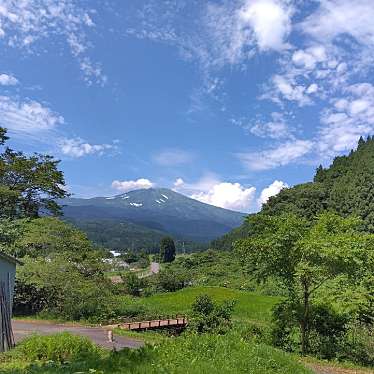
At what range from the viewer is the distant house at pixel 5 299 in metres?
14.3

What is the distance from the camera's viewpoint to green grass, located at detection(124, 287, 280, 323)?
3469 centimetres

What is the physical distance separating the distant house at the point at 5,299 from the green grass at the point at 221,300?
62.1 feet

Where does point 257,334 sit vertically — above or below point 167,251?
below

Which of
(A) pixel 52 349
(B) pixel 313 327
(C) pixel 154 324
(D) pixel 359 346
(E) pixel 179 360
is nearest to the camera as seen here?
(E) pixel 179 360

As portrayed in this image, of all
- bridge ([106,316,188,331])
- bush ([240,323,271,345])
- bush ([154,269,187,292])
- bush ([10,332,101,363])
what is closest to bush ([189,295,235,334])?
bush ([240,323,271,345])

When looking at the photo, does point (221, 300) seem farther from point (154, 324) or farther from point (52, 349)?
point (52, 349)

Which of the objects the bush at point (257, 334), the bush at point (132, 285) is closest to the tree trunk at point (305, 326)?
the bush at point (257, 334)

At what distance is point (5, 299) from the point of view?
48.9 feet

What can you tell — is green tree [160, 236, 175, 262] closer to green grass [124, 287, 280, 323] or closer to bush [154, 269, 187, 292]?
bush [154, 269, 187, 292]

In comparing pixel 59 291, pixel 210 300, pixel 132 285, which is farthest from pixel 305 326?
pixel 132 285

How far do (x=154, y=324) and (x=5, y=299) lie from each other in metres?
14.6

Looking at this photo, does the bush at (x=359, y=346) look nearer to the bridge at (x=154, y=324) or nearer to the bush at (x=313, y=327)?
the bush at (x=313, y=327)

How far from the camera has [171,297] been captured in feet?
147

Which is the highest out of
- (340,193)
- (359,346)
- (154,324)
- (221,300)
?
(340,193)
